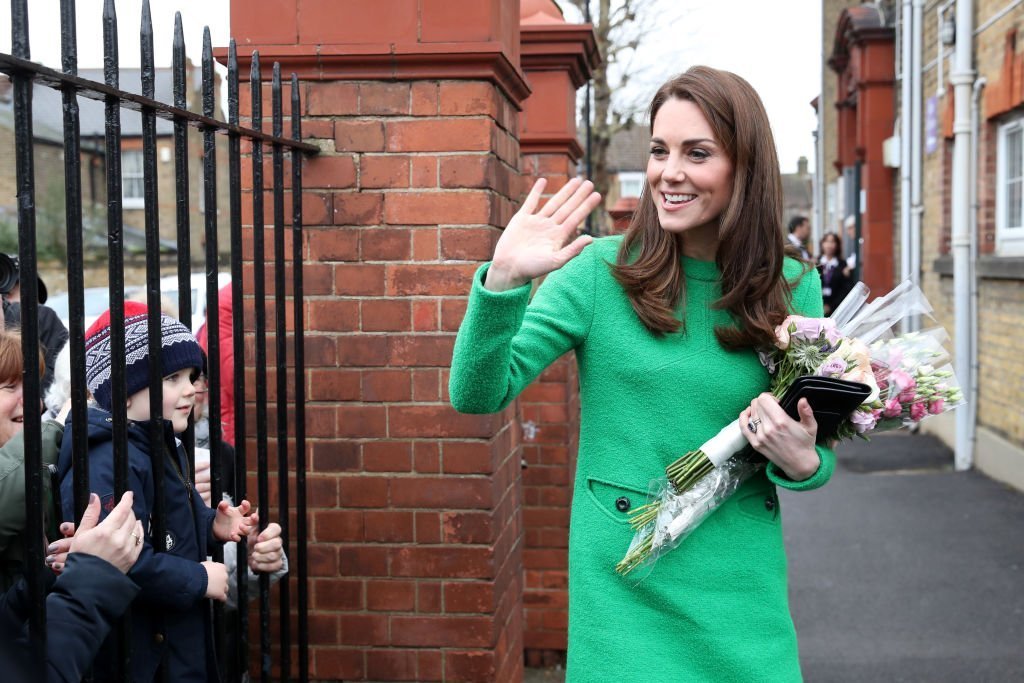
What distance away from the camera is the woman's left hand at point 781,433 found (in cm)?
221

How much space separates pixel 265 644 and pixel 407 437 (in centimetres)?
64

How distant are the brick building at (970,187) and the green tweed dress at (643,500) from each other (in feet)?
21.9

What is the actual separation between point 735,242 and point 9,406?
160cm

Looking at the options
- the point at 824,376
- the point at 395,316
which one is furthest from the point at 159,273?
the point at 824,376

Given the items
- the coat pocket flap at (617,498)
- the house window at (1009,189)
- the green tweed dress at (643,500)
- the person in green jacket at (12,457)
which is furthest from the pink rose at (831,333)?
the house window at (1009,189)

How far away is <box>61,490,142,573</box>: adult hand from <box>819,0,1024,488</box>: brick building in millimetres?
7421

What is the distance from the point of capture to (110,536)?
83.0 inches

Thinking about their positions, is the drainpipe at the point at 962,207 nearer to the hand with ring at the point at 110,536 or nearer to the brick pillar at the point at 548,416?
the brick pillar at the point at 548,416

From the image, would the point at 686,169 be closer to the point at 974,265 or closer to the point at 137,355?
the point at 137,355

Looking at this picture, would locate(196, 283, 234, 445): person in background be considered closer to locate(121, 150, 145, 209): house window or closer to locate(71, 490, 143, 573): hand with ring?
locate(71, 490, 143, 573): hand with ring

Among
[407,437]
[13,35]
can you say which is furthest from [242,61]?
[13,35]

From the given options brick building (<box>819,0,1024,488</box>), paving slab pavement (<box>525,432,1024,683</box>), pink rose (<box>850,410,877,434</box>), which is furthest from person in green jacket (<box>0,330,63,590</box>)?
brick building (<box>819,0,1024,488</box>)

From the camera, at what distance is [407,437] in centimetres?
321

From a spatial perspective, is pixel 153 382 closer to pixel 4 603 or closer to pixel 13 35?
pixel 4 603
